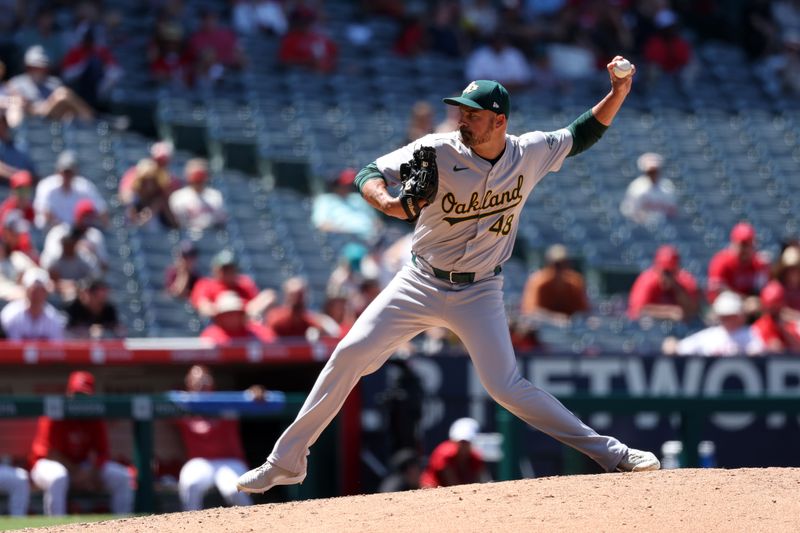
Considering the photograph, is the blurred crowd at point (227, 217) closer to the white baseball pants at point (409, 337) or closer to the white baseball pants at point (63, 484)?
the white baseball pants at point (63, 484)

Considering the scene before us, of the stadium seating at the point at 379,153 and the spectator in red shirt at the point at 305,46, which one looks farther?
the spectator in red shirt at the point at 305,46

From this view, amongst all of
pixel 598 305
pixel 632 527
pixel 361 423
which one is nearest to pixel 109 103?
pixel 598 305

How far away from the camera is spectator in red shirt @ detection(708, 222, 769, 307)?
11.7m

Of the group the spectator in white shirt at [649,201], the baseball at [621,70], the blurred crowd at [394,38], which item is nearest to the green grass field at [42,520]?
the baseball at [621,70]

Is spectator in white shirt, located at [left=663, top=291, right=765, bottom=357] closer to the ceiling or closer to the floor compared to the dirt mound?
closer to the ceiling

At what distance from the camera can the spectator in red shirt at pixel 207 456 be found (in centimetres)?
812

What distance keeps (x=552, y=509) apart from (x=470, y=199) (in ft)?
4.14

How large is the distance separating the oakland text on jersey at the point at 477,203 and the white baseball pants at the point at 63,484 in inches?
132

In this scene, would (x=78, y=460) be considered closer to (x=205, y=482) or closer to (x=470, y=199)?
(x=205, y=482)

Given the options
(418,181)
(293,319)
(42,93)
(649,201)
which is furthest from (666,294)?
(418,181)

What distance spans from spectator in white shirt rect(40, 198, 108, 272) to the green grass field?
278cm

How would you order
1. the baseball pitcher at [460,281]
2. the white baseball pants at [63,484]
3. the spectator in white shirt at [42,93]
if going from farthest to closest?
the spectator in white shirt at [42,93] < the white baseball pants at [63,484] < the baseball pitcher at [460,281]

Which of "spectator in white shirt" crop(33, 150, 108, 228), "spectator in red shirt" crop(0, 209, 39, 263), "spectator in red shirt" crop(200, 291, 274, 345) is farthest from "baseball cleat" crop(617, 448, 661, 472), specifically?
"spectator in white shirt" crop(33, 150, 108, 228)

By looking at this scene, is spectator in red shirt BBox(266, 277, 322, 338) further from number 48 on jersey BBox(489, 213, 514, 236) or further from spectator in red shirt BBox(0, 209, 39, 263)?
number 48 on jersey BBox(489, 213, 514, 236)
